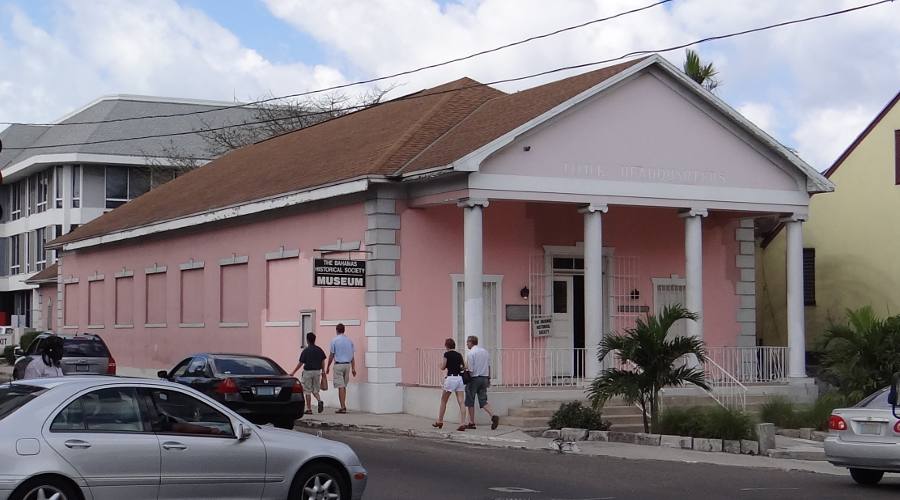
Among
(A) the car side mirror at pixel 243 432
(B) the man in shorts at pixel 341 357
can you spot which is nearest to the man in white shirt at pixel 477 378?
(B) the man in shorts at pixel 341 357

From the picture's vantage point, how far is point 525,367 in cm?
2677

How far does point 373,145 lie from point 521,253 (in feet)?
14.1

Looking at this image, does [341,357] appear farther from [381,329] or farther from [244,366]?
[244,366]

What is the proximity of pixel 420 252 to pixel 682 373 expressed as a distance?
22.6 feet

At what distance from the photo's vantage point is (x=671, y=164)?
26469 millimetres

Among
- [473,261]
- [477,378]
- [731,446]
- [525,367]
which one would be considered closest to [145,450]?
[731,446]

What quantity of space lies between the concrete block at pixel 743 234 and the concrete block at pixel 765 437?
11.0 m

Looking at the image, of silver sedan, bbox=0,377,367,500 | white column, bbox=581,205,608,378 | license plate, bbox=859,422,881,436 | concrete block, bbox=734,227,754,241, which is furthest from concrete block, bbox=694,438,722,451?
concrete block, bbox=734,227,754,241

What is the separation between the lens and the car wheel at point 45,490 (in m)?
10.0

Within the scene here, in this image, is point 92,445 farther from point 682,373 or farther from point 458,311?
point 458,311

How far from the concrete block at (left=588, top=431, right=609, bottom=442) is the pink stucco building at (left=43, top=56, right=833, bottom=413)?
282 cm

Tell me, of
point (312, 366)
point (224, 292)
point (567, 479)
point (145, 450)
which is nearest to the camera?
point (145, 450)

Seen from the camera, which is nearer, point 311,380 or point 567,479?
point 567,479

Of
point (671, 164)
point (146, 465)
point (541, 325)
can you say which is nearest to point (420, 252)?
point (541, 325)
